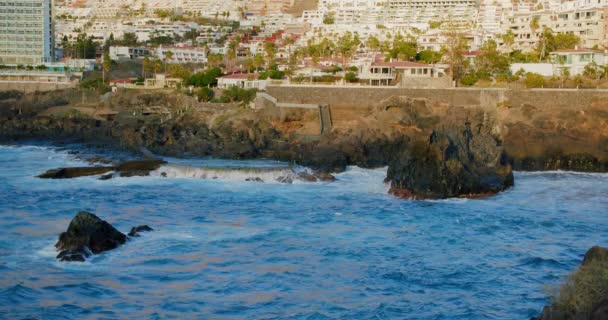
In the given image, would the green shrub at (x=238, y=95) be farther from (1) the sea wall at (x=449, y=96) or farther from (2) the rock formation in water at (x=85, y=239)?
(2) the rock formation in water at (x=85, y=239)

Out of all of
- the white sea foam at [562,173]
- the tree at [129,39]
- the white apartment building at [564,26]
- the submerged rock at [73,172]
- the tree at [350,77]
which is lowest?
the submerged rock at [73,172]

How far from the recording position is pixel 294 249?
25.5 metres

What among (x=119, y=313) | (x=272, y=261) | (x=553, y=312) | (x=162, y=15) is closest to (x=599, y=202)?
(x=272, y=261)

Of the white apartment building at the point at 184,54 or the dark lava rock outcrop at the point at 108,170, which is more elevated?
the white apartment building at the point at 184,54

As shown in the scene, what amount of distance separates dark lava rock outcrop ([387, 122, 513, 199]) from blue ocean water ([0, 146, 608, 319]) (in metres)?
0.79

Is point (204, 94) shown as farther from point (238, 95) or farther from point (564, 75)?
point (564, 75)

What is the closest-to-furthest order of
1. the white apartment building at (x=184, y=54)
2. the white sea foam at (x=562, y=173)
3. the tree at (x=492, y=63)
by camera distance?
the white sea foam at (x=562, y=173) < the tree at (x=492, y=63) < the white apartment building at (x=184, y=54)

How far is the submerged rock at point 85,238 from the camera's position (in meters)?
24.0

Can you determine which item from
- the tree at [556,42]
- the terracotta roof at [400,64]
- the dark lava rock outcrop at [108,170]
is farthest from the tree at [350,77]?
the dark lava rock outcrop at [108,170]

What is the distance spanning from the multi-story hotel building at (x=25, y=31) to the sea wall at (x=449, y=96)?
122 ft

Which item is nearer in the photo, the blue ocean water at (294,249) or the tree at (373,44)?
the blue ocean water at (294,249)

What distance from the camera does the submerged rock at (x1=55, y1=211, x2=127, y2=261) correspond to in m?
24.0

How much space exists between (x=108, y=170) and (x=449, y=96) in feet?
66.3

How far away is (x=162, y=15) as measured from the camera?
148625 mm
